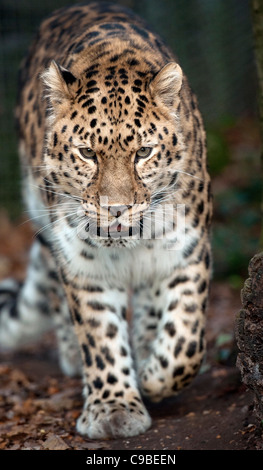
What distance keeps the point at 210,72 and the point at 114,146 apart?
882cm

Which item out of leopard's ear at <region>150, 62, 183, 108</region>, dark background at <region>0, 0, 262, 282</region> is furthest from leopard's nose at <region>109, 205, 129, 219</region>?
dark background at <region>0, 0, 262, 282</region>

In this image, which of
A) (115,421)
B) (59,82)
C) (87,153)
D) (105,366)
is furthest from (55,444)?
(59,82)

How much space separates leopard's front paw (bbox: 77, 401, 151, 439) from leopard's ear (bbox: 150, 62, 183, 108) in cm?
235

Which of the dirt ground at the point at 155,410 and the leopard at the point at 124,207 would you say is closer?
the dirt ground at the point at 155,410

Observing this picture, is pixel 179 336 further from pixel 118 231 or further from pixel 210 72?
pixel 210 72

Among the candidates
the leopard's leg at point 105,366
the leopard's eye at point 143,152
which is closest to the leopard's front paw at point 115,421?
the leopard's leg at point 105,366

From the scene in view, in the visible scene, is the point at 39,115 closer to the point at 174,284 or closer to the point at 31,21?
the point at 174,284

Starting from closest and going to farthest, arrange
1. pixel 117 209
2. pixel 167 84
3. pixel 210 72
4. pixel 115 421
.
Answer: pixel 117 209, pixel 167 84, pixel 115 421, pixel 210 72

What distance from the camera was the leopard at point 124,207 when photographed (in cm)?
583

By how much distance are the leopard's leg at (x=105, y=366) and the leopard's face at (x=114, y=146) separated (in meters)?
0.68

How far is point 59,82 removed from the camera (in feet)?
19.8

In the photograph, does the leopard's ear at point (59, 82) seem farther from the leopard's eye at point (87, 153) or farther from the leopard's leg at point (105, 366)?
the leopard's leg at point (105, 366)

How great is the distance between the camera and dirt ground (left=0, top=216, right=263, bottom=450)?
18.5 feet

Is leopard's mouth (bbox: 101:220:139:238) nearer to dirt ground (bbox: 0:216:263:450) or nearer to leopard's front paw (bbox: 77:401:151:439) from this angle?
leopard's front paw (bbox: 77:401:151:439)
